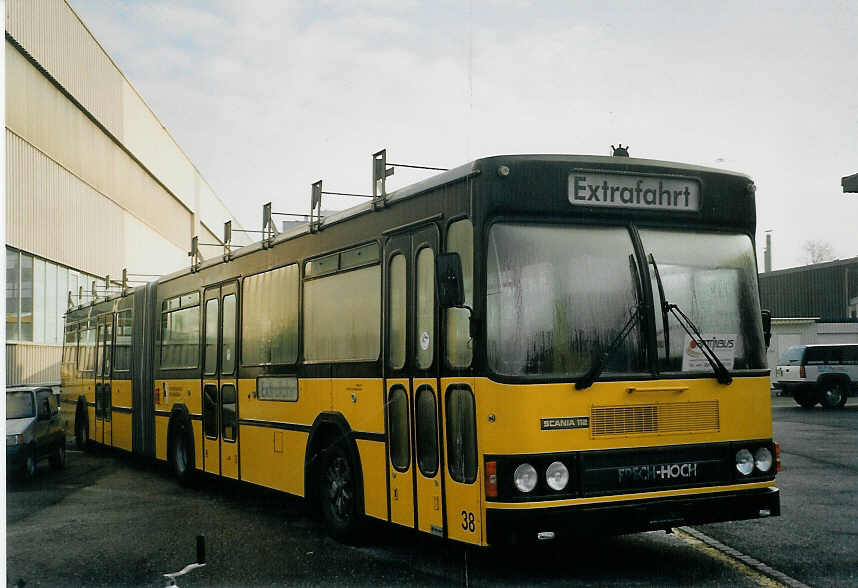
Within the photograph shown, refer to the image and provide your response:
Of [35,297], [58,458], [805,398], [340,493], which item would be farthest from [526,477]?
[805,398]

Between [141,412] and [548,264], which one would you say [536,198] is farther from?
[141,412]

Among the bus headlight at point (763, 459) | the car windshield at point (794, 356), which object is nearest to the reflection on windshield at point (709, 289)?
the bus headlight at point (763, 459)

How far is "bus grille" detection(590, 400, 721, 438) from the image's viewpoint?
22.0 feet

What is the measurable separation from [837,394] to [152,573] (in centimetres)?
2702

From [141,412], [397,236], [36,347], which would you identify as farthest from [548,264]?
[36,347]

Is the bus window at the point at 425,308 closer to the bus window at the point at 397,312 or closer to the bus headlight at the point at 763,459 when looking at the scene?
the bus window at the point at 397,312

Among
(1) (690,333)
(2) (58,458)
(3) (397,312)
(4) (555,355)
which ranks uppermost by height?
(3) (397,312)

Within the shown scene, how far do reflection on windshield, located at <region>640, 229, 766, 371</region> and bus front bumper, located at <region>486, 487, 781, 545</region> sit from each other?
3.02 ft

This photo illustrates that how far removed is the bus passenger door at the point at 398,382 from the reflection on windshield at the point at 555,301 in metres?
1.30

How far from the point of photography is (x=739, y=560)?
775 centimetres

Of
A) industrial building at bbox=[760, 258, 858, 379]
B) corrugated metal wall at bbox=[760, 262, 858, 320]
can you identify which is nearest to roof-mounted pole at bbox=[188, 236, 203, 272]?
industrial building at bbox=[760, 258, 858, 379]

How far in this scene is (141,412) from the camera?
15609 mm

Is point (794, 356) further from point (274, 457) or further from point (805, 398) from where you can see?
point (274, 457)

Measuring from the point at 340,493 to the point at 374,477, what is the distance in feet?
2.68
